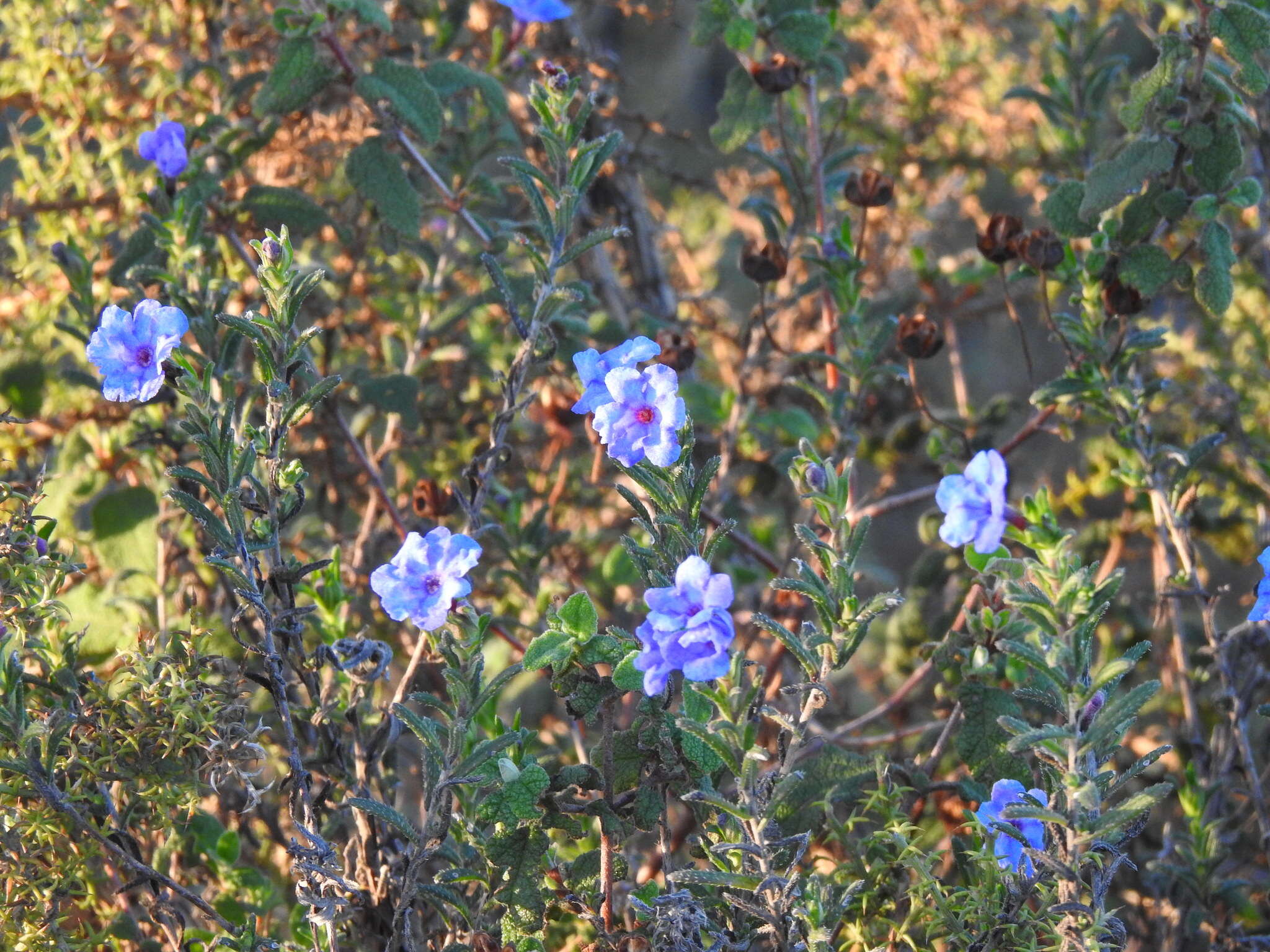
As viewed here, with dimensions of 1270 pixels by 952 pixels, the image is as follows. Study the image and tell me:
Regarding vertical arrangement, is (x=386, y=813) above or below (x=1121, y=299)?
below

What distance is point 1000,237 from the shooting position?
180 centimetres

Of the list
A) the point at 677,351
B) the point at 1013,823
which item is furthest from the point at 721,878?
the point at 677,351

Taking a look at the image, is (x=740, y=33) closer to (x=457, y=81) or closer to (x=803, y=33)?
(x=803, y=33)

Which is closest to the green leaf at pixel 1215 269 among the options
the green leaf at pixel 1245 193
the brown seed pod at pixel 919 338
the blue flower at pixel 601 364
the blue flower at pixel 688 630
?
the green leaf at pixel 1245 193

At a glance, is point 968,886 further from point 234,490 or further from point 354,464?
point 354,464

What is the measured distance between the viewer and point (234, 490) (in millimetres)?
1186

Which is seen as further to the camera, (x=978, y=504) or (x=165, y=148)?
(x=165, y=148)

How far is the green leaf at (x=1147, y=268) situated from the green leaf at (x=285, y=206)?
1.24 m

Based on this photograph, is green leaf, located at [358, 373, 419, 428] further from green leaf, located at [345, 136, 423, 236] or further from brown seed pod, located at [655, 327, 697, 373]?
brown seed pod, located at [655, 327, 697, 373]

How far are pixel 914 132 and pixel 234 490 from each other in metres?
2.21

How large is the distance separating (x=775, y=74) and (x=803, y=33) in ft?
0.25

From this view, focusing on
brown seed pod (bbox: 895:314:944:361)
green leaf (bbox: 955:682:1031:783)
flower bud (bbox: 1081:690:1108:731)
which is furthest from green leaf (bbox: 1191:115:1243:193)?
flower bud (bbox: 1081:690:1108:731)

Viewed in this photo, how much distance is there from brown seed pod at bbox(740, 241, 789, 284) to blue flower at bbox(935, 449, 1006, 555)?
0.85m

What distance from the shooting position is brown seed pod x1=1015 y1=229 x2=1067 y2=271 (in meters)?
1.70
